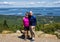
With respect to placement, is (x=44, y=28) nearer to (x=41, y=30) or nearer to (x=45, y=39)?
(x=41, y=30)

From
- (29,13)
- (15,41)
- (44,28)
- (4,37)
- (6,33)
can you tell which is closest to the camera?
(29,13)

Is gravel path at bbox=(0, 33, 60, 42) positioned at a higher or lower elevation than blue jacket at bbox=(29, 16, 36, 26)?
lower

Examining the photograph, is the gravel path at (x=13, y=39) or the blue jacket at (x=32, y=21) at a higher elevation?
the blue jacket at (x=32, y=21)

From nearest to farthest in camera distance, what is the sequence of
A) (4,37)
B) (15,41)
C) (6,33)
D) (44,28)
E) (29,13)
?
1. (29,13)
2. (15,41)
3. (4,37)
4. (6,33)
5. (44,28)

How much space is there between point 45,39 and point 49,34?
1.66 metres

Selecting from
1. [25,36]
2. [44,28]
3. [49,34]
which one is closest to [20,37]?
[25,36]

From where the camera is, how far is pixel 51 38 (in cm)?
1969

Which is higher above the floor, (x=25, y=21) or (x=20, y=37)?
(x=25, y=21)

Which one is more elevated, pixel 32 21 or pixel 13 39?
pixel 32 21

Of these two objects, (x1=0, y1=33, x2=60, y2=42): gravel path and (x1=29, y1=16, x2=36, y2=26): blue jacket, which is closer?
(x1=29, y1=16, x2=36, y2=26): blue jacket

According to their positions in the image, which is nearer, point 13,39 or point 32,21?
point 32,21

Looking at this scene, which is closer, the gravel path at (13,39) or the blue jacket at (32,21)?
the blue jacket at (32,21)

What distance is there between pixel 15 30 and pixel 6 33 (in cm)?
150

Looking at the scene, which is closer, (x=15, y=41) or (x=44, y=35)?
(x=15, y=41)
